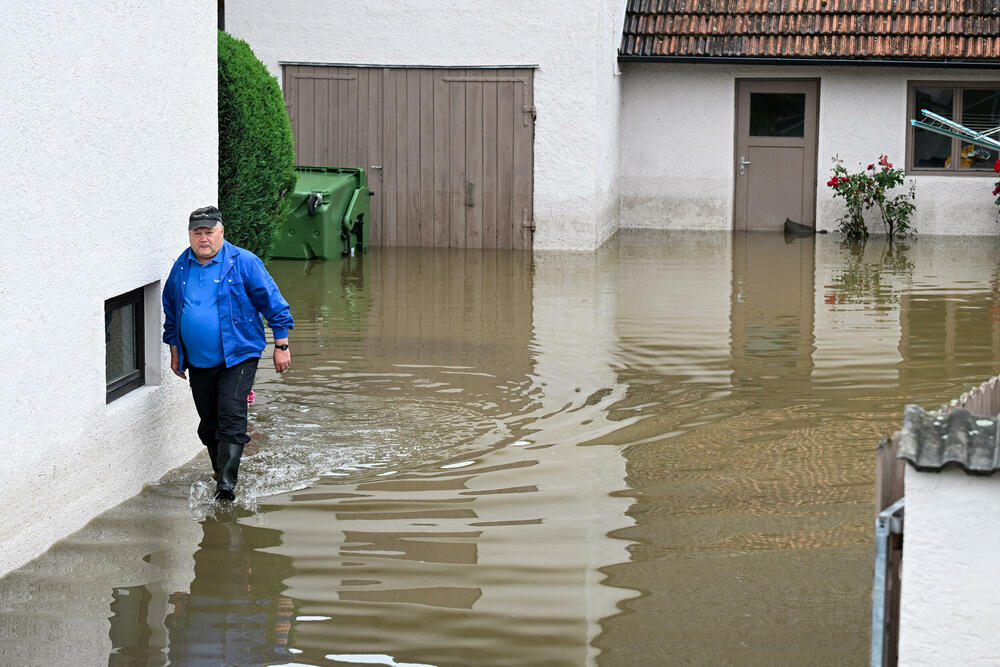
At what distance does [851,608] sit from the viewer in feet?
18.3

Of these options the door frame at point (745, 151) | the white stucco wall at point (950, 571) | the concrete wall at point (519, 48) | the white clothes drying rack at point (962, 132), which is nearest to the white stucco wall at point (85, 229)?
the white stucco wall at point (950, 571)

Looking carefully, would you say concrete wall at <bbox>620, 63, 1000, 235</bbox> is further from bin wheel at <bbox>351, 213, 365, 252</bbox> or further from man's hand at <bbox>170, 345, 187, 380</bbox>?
man's hand at <bbox>170, 345, 187, 380</bbox>

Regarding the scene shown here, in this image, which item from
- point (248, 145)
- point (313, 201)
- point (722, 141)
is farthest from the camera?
point (722, 141)

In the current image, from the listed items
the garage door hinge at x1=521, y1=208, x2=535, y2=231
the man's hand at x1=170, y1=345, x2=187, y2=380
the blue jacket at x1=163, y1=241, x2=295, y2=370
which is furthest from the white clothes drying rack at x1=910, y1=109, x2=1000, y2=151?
the garage door hinge at x1=521, y1=208, x2=535, y2=231

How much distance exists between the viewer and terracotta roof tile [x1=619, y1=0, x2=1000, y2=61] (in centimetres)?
1950

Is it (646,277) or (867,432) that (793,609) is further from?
(646,277)

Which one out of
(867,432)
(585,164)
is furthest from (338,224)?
(867,432)

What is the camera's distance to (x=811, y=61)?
64.5 ft

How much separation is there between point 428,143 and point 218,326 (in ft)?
37.8

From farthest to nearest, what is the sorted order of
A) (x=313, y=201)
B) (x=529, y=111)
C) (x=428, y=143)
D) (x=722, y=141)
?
1. (x=722, y=141)
2. (x=428, y=143)
3. (x=529, y=111)
4. (x=313, y=201)

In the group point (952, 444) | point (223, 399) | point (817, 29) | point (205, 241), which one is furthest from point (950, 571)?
point (817, 29)

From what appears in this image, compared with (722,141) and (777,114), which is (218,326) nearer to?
(722,141)

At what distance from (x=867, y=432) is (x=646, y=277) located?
7.37m

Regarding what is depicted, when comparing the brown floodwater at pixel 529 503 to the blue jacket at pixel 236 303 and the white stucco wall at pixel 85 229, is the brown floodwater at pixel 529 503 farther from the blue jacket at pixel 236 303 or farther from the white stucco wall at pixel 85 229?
the blue jacket at pixel 236 303
